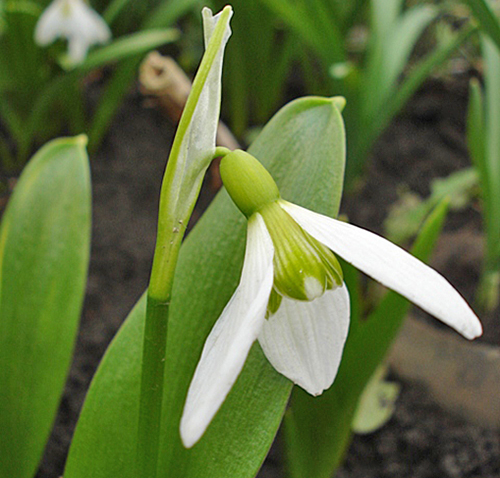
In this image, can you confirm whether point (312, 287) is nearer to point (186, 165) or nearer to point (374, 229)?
point (186, 165)

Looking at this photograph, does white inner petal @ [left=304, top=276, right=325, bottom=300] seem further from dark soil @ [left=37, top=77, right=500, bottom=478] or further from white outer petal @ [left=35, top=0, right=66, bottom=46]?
white outer petal @ [left=35, top=0, right=66, bottom=46]

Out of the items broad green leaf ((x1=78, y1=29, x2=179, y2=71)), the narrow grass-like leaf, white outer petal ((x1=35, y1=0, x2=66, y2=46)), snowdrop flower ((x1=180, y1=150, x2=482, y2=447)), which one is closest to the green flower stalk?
snowdrop flower ((x1=180, y1=150, x2=482, y2=447))

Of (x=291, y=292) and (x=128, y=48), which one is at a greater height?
(x=128, y=48)

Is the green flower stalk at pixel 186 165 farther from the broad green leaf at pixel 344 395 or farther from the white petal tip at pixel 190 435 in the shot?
the broad green leaf at pixel 344 395

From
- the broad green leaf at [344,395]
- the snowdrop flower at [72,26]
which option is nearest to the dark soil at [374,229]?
the broad green leaf at [344,395]

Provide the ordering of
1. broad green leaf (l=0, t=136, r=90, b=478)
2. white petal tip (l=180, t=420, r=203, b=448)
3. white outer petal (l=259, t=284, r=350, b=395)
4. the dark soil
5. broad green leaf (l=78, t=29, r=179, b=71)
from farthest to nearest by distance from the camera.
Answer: broad green leaf (l=78, t=29, r=179, b=71) → the dark soil → broad green leaf (l=0, t=136, r=90, b=478) → white outer petal (l=259, t=284, r=350, b=395) → white petal tip (l=180, t=420, r=203, b=448)

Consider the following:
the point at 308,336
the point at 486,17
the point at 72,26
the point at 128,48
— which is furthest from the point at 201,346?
the point at 72,26

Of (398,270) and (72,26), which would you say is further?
(72,26)

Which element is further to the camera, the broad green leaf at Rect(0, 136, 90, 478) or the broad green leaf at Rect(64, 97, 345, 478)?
the broad green leaf at Rect(0, 136, 90, 478)
